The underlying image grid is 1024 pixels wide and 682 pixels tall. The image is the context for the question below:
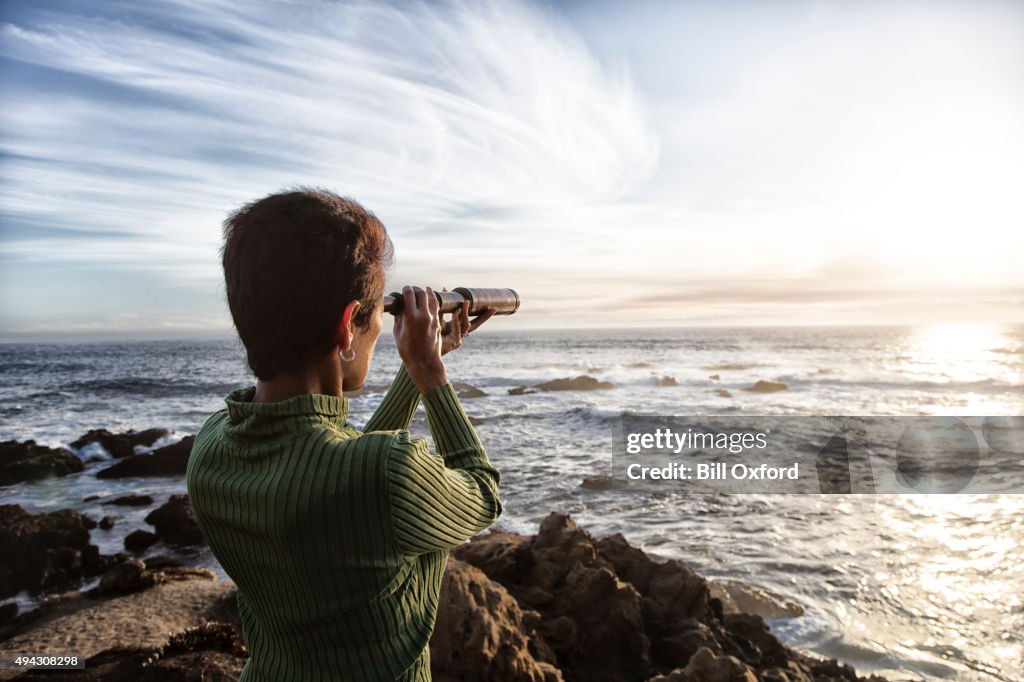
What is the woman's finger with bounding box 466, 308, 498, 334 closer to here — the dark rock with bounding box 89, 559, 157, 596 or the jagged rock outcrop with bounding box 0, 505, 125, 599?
the dark rock with bounding box 89, 559, 157, 596

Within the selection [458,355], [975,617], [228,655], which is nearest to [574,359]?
[458,355]

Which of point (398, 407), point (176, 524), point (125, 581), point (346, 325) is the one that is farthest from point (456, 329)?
point (176, 524)

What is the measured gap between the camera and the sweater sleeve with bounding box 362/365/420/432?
1938mm

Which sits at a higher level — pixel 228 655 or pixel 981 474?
pixel 228 655

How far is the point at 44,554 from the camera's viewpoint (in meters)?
9.27

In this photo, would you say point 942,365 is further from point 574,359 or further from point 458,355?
point 458,355

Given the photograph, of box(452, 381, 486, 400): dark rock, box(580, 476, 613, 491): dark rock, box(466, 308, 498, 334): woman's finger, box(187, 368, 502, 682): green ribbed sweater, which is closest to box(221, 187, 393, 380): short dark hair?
box(187, 368, 502, 682): green ribbed sweater

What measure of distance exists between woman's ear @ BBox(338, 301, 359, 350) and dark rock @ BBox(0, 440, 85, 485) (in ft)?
59.5

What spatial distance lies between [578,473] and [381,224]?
42.1 feet

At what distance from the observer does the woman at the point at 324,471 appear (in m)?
1.27

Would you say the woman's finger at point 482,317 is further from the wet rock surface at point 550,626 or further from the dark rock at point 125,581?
the dark rock at point 125,581

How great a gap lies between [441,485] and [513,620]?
408 centimetres

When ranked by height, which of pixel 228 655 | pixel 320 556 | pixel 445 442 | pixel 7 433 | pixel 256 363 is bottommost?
pixel 7 433

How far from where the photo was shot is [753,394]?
28.9 m
